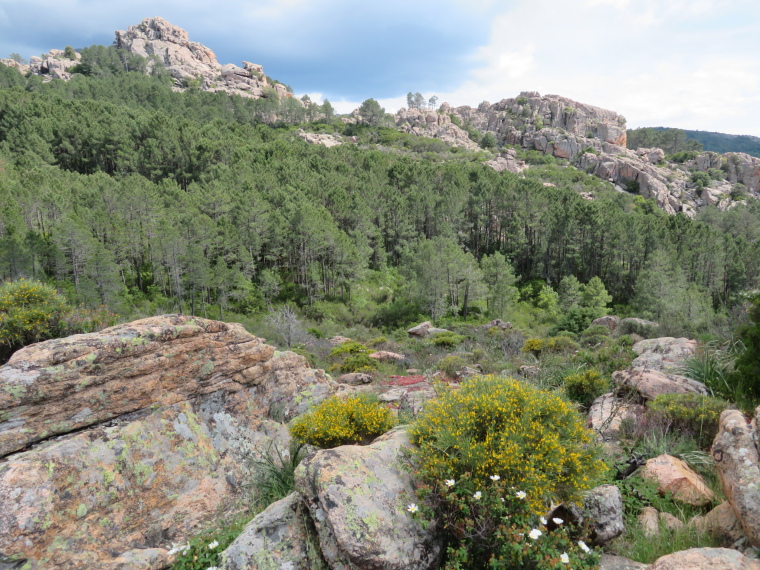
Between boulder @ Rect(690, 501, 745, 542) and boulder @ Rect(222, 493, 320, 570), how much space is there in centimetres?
395

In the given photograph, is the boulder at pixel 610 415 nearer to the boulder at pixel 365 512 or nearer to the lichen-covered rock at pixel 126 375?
the boulder at pixel 365 512

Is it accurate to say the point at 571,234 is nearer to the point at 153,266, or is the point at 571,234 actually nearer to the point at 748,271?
the point at 748,271

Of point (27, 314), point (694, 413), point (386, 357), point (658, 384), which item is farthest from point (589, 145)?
point (27, 314)

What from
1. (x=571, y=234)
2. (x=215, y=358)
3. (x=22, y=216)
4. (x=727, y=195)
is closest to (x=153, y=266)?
(x=22, y=216)

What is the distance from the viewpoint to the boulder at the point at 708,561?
2975 mm

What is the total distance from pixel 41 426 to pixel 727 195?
475ft

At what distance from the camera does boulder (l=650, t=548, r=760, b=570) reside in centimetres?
297

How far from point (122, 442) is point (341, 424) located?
2.87 m

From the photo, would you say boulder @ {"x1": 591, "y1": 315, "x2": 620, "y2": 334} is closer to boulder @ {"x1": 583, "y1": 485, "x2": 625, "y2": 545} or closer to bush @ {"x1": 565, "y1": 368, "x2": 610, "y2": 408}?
bush @ {"x1": 565, "y1": 368, "x2": 610, "y2": 408}

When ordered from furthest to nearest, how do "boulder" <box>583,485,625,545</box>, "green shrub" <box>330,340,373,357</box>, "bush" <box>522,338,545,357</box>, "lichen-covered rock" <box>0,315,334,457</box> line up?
1. "green shrub" <box>330,340,373,357</box>
2. "bush" <box>522,338,545,357</box>
3. "lichen-covered rock" <box>0,315,334,457</box>
4. "boulder" <box>583,485,625,545</box>

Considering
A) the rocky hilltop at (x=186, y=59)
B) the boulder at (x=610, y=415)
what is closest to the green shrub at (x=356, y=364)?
the boulder at (x=610, y=415)

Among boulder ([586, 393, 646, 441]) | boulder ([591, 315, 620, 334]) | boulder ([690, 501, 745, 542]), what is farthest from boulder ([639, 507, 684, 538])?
boulder ([591, 315, 620, 334])

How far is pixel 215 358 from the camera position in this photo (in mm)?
6742

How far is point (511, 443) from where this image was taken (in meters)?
3.78
